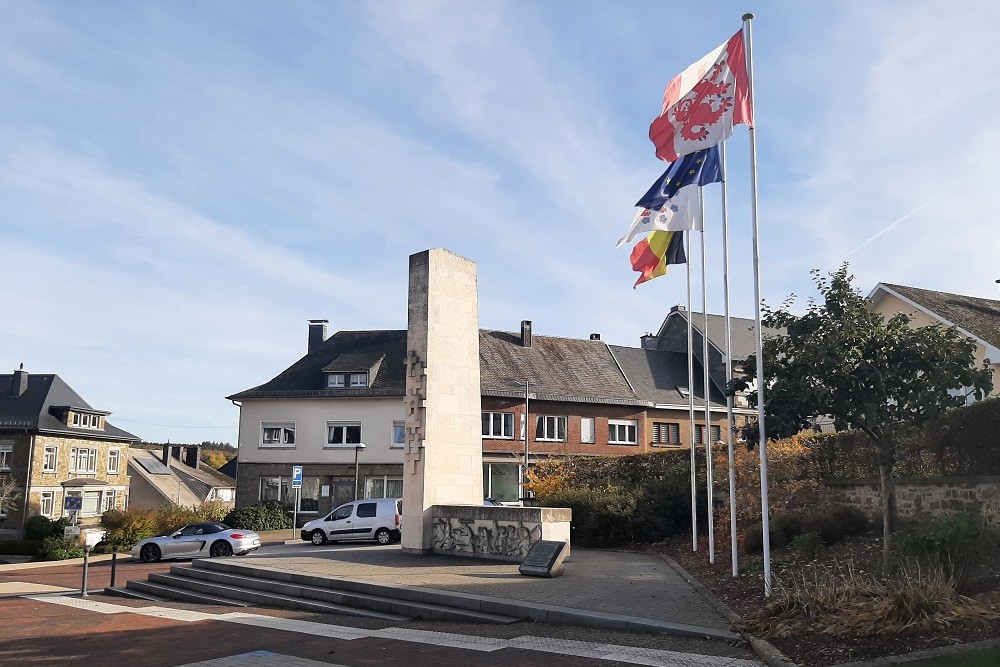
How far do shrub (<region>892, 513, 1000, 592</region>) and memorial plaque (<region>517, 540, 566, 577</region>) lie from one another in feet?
20.5

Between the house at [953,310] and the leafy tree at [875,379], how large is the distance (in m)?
12.9

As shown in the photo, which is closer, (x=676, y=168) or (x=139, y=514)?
(x=676, y=168)

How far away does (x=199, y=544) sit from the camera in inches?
1033

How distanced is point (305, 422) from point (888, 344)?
123ft

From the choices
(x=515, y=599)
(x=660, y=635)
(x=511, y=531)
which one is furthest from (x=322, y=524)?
(x=660, y=635)

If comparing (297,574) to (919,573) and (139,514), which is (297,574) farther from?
(139,514)

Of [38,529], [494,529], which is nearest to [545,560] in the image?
[494,529]

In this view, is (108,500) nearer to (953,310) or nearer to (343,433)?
(343,433)

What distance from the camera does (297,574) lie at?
1592 cm

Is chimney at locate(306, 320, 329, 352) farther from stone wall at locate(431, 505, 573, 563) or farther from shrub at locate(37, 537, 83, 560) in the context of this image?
stone wall at locate(431, 505, 573, 563)

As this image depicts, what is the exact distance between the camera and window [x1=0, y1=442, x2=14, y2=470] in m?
52.0

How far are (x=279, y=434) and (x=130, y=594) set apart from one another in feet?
94.6

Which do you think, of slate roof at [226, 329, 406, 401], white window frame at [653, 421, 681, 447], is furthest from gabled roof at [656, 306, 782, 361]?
slate roof at [226, 329, 406, 401]

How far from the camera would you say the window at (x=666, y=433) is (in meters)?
49.7
